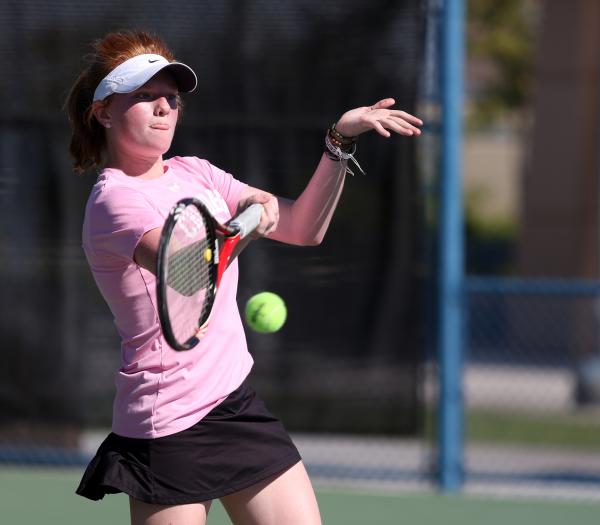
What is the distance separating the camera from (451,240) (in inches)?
220

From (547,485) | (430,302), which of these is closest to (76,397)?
(430,302)

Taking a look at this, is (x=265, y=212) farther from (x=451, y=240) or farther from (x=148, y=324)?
(x=451, y=240)

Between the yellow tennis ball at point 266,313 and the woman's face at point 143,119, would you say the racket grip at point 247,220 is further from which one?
the yellow tennis ball at point 266,313

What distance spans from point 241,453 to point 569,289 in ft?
9.42

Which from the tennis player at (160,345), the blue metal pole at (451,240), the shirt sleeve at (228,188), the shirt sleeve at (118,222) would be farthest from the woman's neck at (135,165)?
the blue metal pole at (451,240)

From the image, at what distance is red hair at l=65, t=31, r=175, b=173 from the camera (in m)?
3.01

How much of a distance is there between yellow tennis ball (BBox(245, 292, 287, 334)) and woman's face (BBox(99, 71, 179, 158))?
663 millimetres

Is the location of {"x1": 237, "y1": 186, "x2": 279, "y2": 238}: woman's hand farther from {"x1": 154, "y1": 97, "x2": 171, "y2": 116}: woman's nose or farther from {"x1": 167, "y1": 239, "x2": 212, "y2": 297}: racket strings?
{"x1": 154, "y1": 97, "x2": 171, "y2": 116}: woman's nose

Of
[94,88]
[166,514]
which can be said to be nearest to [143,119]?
[94,88]

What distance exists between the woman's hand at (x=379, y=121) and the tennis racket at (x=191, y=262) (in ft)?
1.13

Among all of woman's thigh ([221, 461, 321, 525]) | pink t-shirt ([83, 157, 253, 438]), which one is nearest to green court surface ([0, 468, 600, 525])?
woman's thigh ([221, 461, 321, 525])

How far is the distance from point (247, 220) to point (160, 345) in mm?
364

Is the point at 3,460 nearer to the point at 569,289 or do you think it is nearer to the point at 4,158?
the point at 4,158

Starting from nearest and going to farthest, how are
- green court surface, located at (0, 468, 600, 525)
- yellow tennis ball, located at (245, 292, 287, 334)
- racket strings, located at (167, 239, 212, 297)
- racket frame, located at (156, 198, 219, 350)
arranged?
racket frame, located at (156, 198, 219, 350) < racket strings, located at (167, 239, 212, 297) < yellow tennis ball, located at (245, 292, 287, 334) < green court surface, located at (0, 468, 600, 525)
